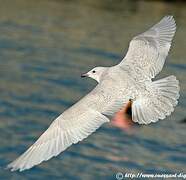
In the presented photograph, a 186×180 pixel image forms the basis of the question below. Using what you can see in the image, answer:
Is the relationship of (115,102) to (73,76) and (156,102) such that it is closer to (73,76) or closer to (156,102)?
(156,102)

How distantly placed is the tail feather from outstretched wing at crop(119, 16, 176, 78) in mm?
200

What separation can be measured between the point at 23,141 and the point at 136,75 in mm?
6309

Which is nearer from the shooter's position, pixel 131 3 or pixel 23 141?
pixel 23 141

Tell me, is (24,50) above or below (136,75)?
below

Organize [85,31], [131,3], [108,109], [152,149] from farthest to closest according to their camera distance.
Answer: [131,3], [85,31], [152,149], [108,109]

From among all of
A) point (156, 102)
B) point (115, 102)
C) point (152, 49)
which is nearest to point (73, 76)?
point (152, 49)

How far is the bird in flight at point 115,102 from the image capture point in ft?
18.2

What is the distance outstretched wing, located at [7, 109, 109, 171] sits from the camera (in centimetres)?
546

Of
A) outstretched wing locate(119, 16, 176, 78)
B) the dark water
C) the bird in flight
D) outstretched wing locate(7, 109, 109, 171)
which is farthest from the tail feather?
the dark water

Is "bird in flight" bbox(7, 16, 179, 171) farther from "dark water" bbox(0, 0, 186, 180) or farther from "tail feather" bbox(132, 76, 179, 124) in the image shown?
"dark water" bbox(0, 0, 186, 180)

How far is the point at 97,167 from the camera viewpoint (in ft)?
38.1

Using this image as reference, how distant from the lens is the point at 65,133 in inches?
223

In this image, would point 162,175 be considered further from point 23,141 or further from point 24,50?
point 24,50

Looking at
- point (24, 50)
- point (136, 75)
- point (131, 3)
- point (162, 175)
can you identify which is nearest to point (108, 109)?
point (136, 75)
